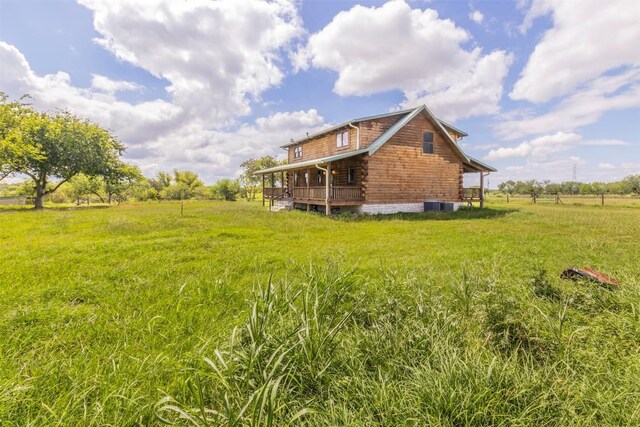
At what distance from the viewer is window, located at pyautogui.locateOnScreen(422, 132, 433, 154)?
20219mm

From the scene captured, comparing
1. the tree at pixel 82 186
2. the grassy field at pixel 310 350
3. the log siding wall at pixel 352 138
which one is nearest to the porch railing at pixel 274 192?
the log siding wall at pixel 352 138

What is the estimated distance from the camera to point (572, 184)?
76.1 meters

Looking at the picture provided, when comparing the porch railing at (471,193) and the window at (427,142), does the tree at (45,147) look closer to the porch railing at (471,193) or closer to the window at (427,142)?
the window at (427,142)

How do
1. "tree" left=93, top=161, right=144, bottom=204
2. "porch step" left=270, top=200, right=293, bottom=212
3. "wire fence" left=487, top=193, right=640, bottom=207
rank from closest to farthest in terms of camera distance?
"porch step" left=270, top=200, right=293, bottom=212
"wire fence" left=487, top=193, right=640, bottom=207
"tree" left=93, top=161, right=144, bottom=204

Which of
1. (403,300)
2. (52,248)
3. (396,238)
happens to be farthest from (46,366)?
(396,238)

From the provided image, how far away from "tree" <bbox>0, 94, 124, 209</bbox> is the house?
2211cm

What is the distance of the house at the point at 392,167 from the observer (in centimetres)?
1839

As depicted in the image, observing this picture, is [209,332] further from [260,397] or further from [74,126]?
[74,126]

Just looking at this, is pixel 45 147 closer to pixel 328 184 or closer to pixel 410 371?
pixel 328 184

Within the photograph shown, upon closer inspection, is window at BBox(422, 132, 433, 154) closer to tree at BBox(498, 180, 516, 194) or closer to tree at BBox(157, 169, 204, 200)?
tree at BBox(157, 169, 204, 200)

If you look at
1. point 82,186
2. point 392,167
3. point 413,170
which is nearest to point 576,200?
point 413,170

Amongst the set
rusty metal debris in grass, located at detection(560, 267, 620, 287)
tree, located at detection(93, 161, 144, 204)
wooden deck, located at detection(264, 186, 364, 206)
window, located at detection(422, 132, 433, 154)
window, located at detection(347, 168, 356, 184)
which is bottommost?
rusty metal debris in grass, located at detection(560, 267, 620, 287)

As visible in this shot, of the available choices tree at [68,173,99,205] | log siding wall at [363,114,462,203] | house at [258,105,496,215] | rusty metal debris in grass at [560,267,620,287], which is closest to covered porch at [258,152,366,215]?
house at [258,105,496,215]

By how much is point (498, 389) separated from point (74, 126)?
1586 inches
